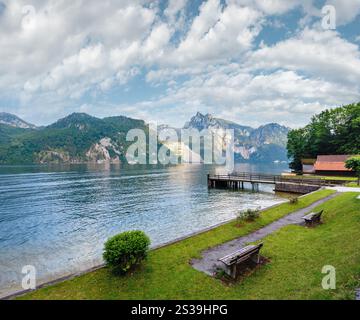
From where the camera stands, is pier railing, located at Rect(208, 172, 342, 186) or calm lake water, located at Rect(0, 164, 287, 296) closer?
calm lake water, located at Rect(0, 164, 287, 296)

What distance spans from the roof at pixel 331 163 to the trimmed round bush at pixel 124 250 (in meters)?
66.2

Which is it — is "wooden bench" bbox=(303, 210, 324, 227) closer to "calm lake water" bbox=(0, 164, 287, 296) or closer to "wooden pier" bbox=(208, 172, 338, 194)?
"calm lake water" bbox=(0, 164, 287, 296)

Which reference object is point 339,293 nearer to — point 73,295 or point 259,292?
point 259,292

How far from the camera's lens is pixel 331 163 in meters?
65.7

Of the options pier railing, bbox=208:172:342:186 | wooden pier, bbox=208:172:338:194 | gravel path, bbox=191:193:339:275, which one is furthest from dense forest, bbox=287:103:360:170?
gravel path, bbox=191:193:339:275

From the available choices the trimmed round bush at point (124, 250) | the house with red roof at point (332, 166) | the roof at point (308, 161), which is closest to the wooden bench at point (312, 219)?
the trimmed round bush at point (124, 250)

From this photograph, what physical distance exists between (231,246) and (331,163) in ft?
202

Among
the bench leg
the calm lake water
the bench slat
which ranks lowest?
the calm lake water

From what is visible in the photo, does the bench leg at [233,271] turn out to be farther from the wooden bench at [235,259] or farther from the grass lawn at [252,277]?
the grass lawn at [252,277]

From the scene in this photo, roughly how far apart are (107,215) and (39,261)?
52.7 ft

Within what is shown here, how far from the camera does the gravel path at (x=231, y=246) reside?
43.3ft

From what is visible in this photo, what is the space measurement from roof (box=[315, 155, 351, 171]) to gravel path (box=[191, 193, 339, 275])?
47450 mm

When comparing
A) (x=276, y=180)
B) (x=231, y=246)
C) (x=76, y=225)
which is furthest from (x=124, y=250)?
(x=276, y=180)

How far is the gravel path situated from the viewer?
1320 centimetres
